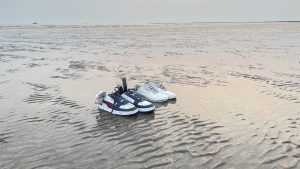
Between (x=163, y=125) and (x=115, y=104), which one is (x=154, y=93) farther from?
(x=163, y=125)

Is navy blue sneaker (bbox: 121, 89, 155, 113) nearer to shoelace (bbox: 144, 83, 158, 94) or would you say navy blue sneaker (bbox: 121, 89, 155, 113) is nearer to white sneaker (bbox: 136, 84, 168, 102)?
white sneaker (bbox: 136, 84, 168, 102)

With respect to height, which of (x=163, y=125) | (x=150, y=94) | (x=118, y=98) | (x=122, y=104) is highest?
(x=118, y=98)

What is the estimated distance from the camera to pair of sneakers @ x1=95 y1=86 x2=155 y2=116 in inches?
486

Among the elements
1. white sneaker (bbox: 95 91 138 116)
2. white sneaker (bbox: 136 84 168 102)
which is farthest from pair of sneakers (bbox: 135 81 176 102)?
white sneaker (bbox: 95 91 138 116)

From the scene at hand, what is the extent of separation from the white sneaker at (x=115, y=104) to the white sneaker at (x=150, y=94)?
5.43 feet

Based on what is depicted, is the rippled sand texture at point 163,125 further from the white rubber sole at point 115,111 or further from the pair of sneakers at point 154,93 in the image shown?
the pair of sneakers at point 154,93

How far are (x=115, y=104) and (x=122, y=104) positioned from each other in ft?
0.94

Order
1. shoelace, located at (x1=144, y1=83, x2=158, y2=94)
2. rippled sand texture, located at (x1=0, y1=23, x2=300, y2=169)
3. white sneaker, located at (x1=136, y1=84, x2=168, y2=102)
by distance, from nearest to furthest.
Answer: rippled sand texture, located at (x1=0, y1=23, x2=300, y2=169), white sneaker, located at (x1=136, y1=84, x2=168, y2=102), shoelace, located at (x1=144, y1=83, x2=158, y2=94)

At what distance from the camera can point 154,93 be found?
48.6 feet

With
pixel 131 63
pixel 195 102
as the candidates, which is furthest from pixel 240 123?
pixel 131 63

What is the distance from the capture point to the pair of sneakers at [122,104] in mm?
12344

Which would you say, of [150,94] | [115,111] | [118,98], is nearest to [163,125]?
[115,111]

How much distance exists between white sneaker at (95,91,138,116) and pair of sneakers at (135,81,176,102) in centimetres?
168

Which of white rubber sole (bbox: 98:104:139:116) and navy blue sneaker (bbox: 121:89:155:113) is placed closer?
white rubber sole (bbox: 98:104:139:116)
